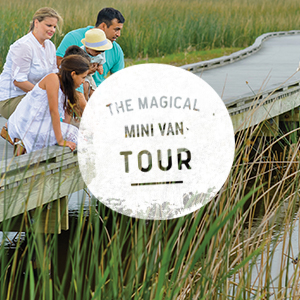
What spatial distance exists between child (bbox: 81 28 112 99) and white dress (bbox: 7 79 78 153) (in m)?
→ 0.46

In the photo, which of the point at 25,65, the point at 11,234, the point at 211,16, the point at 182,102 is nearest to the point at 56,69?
the point at 25,65

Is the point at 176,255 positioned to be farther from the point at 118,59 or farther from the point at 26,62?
the point at 118,59

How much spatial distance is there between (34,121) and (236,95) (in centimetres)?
313

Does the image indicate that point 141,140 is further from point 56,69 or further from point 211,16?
point 211,16

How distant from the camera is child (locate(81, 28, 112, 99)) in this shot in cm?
337

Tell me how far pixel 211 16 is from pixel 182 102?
33.8ft

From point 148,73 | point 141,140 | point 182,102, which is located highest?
point 148,73

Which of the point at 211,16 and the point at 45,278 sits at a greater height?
the point at 211,16

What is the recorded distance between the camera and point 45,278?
4.60 ft

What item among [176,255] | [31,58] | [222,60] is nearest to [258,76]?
→ [222,60]

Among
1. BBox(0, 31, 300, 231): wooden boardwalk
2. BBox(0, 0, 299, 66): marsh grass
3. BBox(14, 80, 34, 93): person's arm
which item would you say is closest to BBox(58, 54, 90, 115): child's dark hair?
BBox(0, 31, 300, 231): wooden boardwalk

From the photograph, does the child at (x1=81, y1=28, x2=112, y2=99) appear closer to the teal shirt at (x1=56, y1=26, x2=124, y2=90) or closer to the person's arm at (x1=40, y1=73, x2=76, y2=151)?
the teal shirt at (x1=56, y1=26, x2=124, y2=90)

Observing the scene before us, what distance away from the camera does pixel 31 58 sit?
3.24 meters

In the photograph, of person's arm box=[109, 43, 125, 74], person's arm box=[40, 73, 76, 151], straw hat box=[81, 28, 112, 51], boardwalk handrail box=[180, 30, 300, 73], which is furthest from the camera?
boardwalk handrail box=[180, 30, 300, 73]
